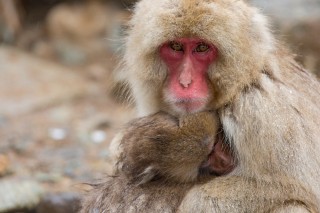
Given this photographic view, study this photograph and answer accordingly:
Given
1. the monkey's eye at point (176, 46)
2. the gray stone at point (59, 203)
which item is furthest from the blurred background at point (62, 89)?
the monkey's eye at point (176, 46)

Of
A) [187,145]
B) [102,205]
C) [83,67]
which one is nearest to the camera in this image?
[187,145]

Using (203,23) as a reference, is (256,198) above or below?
below

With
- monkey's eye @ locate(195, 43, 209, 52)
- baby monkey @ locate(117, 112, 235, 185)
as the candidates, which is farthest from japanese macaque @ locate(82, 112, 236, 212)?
monkey's eye @ locate(195, 43, 209, 52)

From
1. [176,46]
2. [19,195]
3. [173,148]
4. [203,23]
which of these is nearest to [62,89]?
[19,195]

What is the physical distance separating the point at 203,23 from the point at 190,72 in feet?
1.22

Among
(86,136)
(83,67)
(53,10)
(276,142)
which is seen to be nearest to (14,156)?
(86,136)

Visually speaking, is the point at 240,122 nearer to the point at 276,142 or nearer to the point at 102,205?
the point at 276,142

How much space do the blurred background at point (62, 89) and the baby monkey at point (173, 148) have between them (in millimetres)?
1292

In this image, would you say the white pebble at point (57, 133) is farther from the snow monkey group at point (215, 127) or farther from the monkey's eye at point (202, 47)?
the monkey's eye at point (202, 47)

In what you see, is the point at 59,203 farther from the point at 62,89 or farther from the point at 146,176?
the point at 62,89

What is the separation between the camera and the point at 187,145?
231 inches

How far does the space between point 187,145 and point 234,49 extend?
0.79m

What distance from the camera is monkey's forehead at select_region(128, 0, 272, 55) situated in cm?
603

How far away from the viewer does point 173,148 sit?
5871 millimetres
